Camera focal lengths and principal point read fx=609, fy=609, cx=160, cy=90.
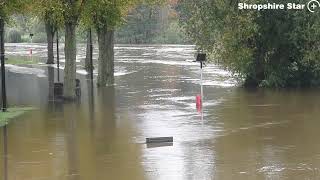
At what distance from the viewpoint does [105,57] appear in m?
30.5

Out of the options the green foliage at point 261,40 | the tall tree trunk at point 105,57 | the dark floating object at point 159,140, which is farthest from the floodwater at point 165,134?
the tall tree trunk at point 105,57

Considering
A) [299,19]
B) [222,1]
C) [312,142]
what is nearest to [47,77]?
[222,1]

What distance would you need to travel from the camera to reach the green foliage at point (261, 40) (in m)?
28.2

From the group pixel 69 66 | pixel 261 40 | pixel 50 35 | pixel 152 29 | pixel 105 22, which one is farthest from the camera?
pixel 152 29

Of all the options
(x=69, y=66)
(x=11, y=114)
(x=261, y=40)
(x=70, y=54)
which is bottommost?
(x=11, y=114)

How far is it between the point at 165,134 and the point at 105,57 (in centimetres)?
1495

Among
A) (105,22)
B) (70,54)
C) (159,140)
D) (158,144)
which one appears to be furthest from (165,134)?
(105,22)

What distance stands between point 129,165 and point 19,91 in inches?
707

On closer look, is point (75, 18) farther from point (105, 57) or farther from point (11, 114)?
point (11, 114)

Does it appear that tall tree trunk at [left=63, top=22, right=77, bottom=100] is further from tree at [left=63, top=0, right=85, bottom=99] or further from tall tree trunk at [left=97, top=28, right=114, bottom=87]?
tall tree trunk at [left=97, top=28, right=114, bottom=87]

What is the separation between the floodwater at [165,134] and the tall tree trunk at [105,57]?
79.5 inches

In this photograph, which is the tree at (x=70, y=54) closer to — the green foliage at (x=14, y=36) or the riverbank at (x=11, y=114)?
the riverbank at (x=11, y=114)

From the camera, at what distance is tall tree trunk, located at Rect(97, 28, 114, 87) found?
3038 cm

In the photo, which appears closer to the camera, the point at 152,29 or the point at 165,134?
the point at 165,134
